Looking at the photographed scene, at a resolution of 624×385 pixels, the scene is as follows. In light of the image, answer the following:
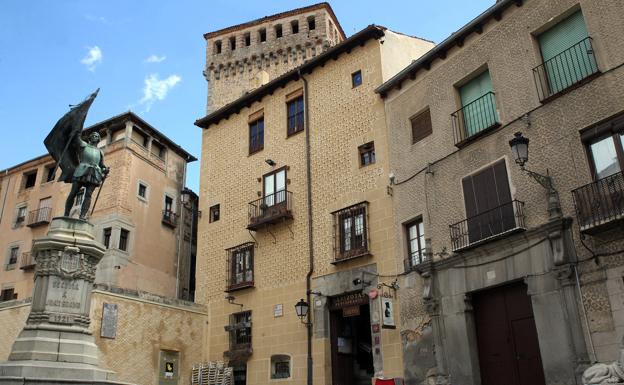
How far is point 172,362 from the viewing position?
21.2 m

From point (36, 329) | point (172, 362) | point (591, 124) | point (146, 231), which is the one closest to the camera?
point (36, 329)

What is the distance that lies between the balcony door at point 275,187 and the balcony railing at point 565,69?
10578 millimetres

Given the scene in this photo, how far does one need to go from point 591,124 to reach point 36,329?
482 inches

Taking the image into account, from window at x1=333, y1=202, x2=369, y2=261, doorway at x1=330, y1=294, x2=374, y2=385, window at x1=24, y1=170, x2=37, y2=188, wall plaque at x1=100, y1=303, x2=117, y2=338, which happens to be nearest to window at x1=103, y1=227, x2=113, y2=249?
wall plaque at x1=100, y1=303, x2=117, y2=338

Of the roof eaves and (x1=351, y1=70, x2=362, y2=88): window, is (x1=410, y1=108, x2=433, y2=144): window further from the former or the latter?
(x1=351, y1=70, x2=362, y2=88): window

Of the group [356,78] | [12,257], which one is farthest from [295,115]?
[12,257]

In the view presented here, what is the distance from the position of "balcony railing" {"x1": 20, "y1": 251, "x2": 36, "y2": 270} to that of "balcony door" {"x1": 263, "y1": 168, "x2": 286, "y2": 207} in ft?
54.6

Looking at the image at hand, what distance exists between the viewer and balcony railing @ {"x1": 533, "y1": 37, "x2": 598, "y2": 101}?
13461 millimetres

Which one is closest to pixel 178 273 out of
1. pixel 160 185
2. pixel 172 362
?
pixel 160 185

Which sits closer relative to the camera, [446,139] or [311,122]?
[446,139]

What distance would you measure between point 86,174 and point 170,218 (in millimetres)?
20130

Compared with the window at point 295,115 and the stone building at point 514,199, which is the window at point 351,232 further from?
the window at point 295,115

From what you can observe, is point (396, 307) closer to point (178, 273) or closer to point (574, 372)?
point (574, 372)

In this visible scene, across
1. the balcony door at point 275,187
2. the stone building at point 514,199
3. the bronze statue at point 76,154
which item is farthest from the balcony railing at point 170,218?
the bronze statue at point 76,154
